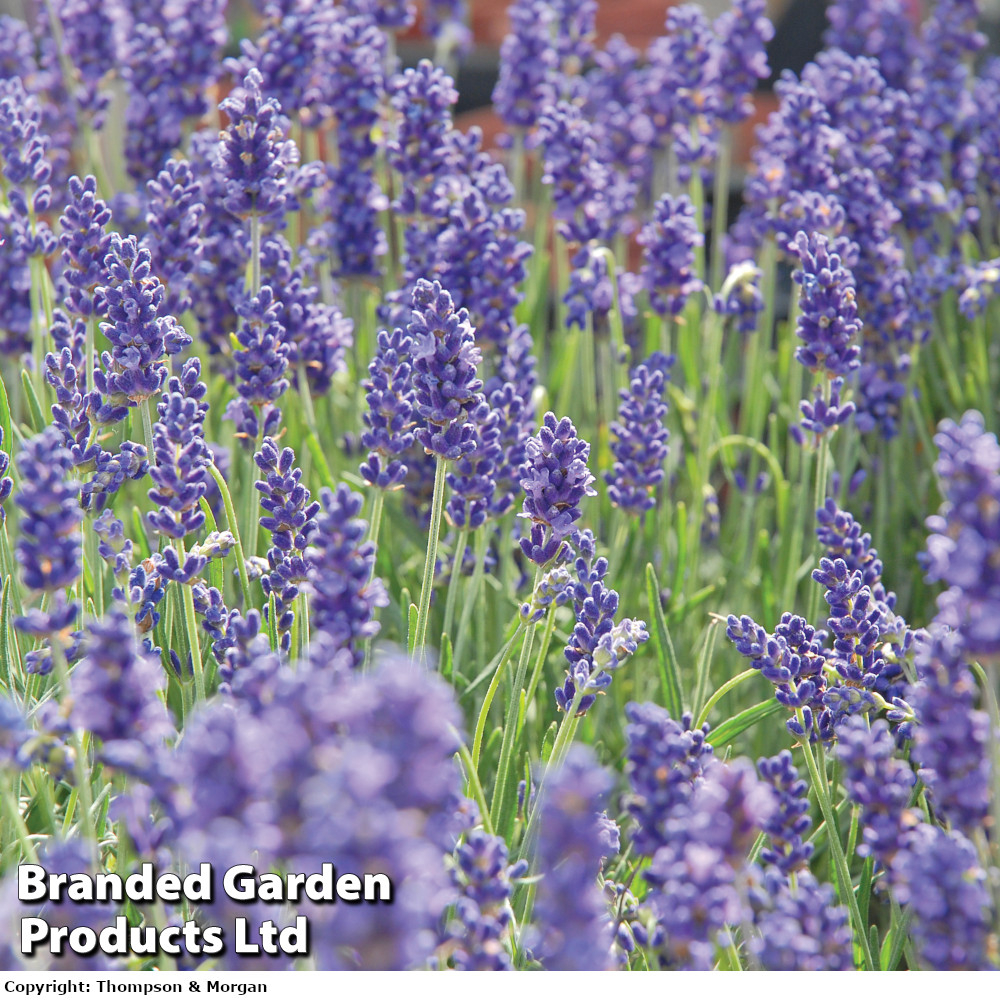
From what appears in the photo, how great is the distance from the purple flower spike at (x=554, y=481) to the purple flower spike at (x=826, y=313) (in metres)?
0.59

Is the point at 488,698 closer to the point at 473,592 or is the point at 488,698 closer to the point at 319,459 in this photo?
the point at 473,592

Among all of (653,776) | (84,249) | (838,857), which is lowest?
(838,857)

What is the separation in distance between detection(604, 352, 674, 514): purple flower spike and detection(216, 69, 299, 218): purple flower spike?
80 cm

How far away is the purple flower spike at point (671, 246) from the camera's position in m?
2.71

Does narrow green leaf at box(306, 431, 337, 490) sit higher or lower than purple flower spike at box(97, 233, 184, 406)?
lower

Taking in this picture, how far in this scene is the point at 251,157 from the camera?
7.12 ft

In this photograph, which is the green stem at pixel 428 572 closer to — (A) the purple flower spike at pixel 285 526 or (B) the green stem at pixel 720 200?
(A) the purple flower spike at pixel 285 526

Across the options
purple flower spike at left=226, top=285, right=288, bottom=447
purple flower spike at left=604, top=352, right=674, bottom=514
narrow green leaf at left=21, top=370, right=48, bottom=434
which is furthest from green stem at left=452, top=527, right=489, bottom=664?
narrow green leaf at left=21, top=370, right=48, bottom=434

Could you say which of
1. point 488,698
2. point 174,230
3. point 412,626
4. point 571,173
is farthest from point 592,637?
point 571,173

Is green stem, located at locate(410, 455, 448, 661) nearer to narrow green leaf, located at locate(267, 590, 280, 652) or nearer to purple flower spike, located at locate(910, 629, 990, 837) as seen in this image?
narrow green leaf, located at locate(267, 590, 280, 652)

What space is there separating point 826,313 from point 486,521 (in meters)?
0.76

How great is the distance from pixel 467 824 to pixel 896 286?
74.1 inches

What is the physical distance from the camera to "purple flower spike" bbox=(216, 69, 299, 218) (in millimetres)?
2148

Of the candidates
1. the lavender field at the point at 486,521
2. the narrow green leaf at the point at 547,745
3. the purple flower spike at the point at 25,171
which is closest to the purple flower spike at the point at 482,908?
the lavender field at the point at 486,521
